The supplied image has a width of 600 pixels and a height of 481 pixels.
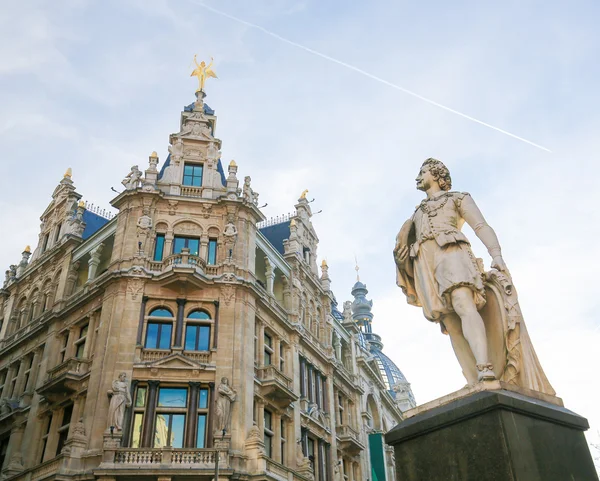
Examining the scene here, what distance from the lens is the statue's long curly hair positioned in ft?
24.2

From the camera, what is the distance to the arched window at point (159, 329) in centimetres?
2703

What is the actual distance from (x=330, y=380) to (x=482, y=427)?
33.1 m

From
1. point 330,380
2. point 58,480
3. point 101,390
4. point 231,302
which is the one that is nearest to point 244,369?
point 231,302

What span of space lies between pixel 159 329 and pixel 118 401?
4.28 metres

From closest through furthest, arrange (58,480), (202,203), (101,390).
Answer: (58,480), (101,390), (202,203)

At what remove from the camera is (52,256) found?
3578cm

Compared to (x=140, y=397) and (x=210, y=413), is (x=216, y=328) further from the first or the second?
(x=140, y=397)

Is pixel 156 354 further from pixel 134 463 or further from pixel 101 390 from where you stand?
pixel 134 463

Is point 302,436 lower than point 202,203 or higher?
lower

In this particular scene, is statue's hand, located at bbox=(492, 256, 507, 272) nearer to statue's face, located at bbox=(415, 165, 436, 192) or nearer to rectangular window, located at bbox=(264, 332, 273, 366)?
statue's face, located at bbox=(415, 165, 436, 192)

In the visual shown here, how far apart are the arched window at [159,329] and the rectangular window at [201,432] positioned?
A: 3771 millimetres

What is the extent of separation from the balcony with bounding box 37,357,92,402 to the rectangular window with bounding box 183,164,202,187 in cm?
1120

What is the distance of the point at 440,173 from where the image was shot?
741 cm

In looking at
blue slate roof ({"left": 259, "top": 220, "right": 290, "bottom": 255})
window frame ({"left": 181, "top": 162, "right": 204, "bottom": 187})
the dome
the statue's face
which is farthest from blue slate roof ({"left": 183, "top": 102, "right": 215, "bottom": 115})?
the dome
